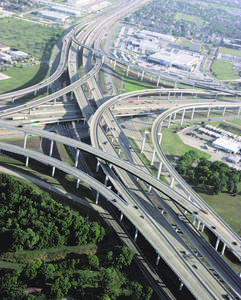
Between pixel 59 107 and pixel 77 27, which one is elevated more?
pixel 77 27

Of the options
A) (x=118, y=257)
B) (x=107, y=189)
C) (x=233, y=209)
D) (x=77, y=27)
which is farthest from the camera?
(x=77, y=27)

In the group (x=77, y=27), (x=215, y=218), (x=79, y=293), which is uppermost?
(x=77, y=27)

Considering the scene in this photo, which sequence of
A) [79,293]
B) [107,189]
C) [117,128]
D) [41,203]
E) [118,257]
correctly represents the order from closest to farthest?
[79,293] < [118,257] < [41,203] < [107,189] < [117,128]

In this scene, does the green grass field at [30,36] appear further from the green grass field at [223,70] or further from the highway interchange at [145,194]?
the green grass field at [223,70]

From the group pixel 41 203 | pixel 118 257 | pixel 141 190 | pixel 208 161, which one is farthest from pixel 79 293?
pixel 208 161

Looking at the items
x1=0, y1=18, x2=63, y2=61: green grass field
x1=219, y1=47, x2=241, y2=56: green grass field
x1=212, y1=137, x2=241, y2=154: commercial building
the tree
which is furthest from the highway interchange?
x1=219, y1=47, x2=241, y2=56: green grass field

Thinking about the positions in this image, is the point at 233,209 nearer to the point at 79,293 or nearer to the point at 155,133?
the point at 155,133

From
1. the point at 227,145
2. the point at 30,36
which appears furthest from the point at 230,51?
the point at 227,145

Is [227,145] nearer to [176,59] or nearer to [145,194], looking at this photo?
[145,194]
